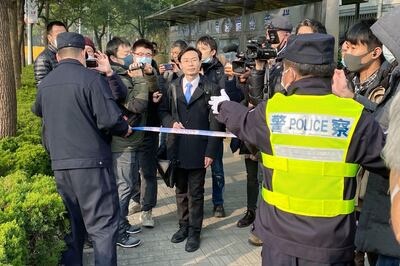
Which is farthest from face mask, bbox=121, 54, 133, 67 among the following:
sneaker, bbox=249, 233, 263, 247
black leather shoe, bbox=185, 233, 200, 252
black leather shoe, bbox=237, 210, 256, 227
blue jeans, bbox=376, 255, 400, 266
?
blue jeans, bbox=376, 255, 400, 266

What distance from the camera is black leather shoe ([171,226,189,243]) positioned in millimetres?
4408

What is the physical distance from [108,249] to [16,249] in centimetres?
104

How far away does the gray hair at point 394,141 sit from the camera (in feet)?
4.39

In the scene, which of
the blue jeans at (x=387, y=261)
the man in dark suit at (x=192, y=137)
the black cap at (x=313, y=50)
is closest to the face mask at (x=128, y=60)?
the man in dark suit at (x=192, y=137)

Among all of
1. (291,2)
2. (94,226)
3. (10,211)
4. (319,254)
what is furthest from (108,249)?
(291,2)

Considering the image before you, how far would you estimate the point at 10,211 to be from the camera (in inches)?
103

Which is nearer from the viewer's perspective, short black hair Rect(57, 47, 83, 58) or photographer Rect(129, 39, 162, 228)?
short black hair Rect(57, 47, 83, 58)

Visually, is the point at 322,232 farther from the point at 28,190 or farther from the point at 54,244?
the point at 28,190

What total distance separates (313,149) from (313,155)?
0.10 ft

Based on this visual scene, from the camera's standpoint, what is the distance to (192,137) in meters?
4.28

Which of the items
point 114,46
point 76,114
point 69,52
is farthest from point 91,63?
point 114,46

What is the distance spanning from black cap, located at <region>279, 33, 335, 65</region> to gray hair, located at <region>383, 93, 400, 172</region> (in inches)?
31.9

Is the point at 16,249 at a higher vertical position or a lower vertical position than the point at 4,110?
lower

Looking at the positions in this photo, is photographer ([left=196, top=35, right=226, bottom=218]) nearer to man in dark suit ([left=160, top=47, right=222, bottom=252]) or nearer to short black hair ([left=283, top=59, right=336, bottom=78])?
man in dark suit ([left=160, top=47, right=222, bottom=252])
